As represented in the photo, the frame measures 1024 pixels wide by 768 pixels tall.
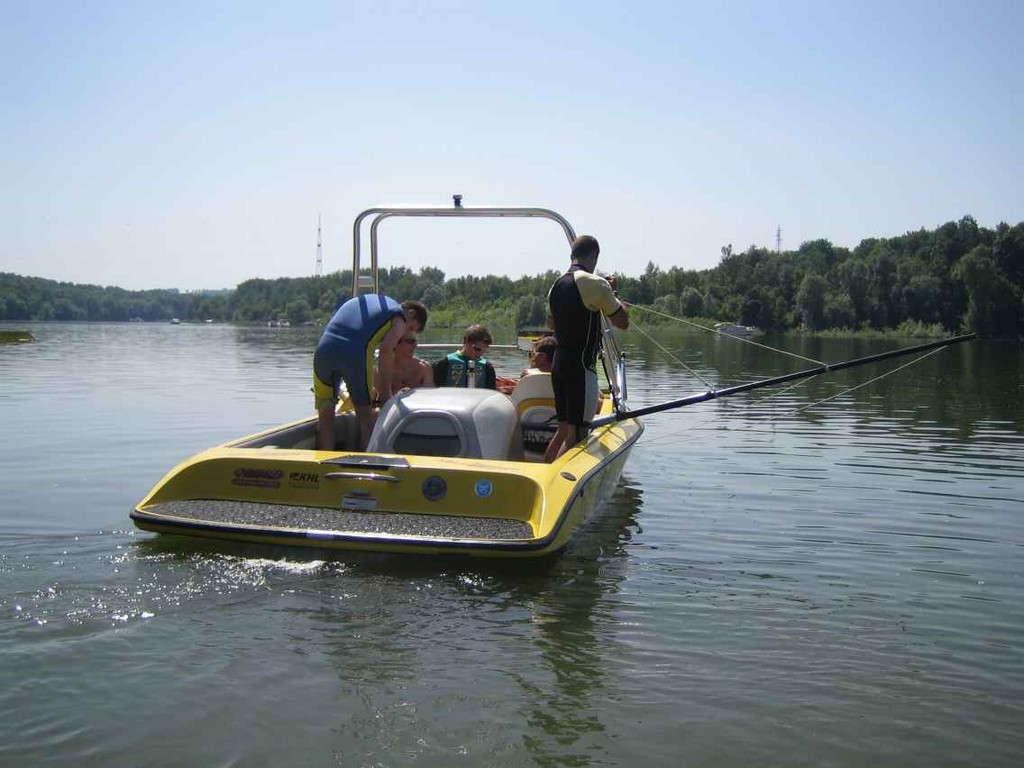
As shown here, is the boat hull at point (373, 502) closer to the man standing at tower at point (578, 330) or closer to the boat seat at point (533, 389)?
the man standing at tower at point (578, 330)

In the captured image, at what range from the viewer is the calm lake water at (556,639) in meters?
3.65

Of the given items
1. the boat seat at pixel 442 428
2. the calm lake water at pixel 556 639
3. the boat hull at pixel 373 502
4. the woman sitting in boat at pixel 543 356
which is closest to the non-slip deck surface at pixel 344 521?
the boat hull at pixel 373 502

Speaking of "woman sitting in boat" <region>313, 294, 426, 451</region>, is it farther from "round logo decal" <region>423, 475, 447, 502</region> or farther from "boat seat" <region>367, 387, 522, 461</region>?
"round logo decal" <region>423, 475, 447, 502</region>

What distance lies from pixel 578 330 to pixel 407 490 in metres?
1.79

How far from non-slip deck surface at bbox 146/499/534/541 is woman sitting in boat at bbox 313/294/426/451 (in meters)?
1.25

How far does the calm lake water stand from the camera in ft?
12.0

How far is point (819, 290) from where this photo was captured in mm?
84625

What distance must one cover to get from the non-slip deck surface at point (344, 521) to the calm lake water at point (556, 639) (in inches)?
9.3

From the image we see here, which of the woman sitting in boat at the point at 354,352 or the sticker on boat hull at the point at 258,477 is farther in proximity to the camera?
the woman sitting in boat at the point at 354,352

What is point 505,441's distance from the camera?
22.4 ft

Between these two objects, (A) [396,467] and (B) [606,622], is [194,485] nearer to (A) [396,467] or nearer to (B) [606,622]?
(A) [396,467]

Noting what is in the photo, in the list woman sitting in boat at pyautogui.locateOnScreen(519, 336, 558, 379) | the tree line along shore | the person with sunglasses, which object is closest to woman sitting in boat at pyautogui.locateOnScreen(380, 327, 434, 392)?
the person with sunglasses

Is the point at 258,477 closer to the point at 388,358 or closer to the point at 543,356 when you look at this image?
the point at 388,358

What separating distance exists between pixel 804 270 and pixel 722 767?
331 feet
